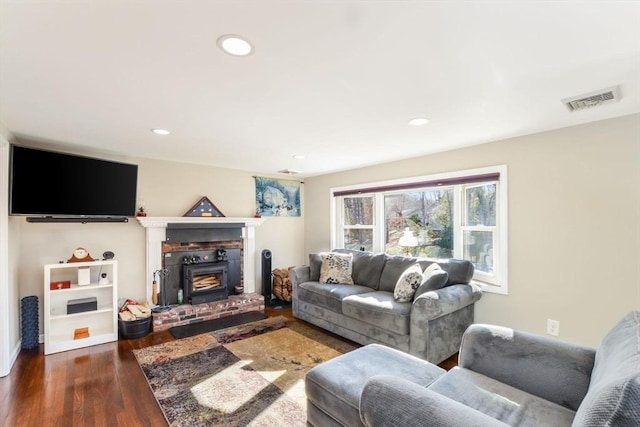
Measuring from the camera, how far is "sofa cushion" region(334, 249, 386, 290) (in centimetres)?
389

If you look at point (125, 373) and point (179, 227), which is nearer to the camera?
point (125, 373)

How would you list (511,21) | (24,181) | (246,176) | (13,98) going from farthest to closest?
1. (246,176)
2. (24,181)
3. (13,98)
4. (511,21)

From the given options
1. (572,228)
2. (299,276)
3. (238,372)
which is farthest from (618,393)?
(299,276)

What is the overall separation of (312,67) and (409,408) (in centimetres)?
171

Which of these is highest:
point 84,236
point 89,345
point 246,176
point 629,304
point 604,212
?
point 246,176

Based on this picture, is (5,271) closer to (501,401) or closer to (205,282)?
(205,282)

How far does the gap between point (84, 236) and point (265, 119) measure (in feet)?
9.40

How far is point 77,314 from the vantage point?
3.29m

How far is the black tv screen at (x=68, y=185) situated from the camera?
2799 mm

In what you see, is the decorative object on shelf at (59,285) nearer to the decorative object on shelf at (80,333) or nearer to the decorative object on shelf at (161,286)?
the decorative object on shelf at (80,333)

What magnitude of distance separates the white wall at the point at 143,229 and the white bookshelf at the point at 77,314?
15cm

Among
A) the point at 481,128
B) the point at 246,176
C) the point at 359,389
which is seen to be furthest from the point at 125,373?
the point at 481,128

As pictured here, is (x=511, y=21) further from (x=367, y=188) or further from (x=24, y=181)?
(x=24, y=181)

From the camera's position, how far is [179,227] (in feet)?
13.6
